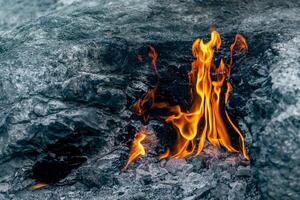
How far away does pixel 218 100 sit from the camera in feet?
13.3

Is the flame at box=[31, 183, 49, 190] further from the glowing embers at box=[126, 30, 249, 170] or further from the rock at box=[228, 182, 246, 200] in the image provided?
the rock at box=[228, 182, 246, 200]

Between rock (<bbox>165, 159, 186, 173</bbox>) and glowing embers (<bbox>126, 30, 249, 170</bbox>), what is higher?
glowing embers (<bbox>126, 30, 249, 170</bbox>)

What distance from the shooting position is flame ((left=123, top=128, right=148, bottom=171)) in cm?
412

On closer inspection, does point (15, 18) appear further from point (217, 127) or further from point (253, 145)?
point (253, 145)

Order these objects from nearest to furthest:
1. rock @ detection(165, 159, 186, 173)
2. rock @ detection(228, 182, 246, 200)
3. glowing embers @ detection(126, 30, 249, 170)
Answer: rock @ detection(228, 182, 246, 200) < rock @ detection(165, 159, 186, 173) < glowing embers @ detection(126, 30, 249, 170)

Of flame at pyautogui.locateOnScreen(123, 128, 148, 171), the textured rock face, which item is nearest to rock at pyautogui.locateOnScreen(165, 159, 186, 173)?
the textured rock face

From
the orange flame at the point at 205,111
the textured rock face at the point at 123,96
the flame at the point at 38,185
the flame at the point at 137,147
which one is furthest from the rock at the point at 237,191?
the flame at the point at 38,185

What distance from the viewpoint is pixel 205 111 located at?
4.09 metres

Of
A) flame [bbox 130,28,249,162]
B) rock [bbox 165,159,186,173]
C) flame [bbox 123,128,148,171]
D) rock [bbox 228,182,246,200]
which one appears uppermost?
flame [bbox 130,28,249,162]

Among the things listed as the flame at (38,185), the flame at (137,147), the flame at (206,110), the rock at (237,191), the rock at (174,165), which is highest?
the flame at (206,110)

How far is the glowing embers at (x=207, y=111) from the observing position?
4.06m

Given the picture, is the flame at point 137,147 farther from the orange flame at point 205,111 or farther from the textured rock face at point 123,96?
the orange flame at point 205,111

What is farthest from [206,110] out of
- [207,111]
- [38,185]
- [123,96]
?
[38,185]

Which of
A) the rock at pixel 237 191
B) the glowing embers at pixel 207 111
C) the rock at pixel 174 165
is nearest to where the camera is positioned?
the rock at pixel 237 191
